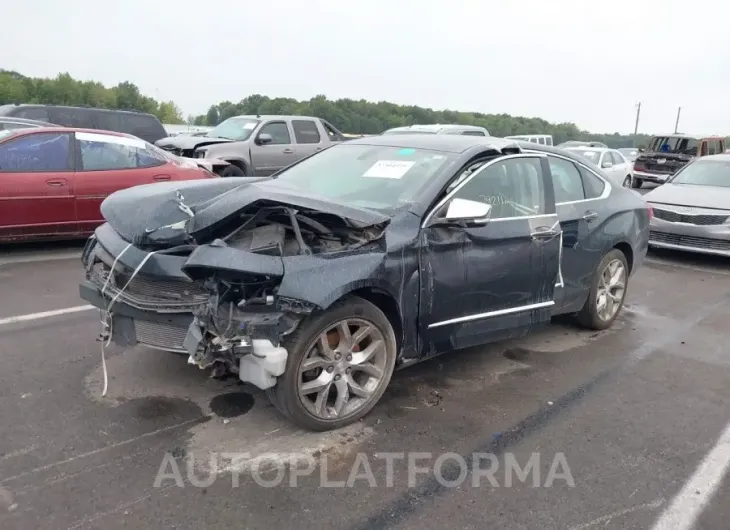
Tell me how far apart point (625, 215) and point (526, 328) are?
186 centimetres

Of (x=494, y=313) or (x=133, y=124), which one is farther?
(x=133, y=124)

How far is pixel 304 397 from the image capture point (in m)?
3.41

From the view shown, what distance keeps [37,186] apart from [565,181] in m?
5.90

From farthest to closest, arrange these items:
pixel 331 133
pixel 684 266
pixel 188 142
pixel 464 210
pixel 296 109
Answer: pixel 296 109 → pixel 331 133 → pixel 188 142 → pixel 684 266 → pixel 464 210

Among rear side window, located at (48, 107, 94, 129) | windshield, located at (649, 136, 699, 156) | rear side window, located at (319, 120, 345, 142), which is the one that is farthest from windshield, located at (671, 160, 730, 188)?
rear side window, located at (48, 107, 94, 129)

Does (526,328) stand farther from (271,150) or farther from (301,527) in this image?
(271,150)

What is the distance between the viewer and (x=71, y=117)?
44.5 feet

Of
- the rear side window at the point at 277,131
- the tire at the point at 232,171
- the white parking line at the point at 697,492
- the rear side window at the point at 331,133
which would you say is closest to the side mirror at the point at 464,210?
the white parking line at the point at 697,492

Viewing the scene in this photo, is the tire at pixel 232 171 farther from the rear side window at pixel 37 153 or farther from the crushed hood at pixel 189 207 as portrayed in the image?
the crushed hood at pixel 189 207

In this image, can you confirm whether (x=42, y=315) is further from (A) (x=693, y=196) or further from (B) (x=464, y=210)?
(A) (x=693, y=196)

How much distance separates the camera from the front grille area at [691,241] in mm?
8648

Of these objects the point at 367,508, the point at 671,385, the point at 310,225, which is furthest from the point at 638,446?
the point at 310,225

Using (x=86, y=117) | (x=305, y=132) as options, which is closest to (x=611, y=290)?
(x=305, y=132)

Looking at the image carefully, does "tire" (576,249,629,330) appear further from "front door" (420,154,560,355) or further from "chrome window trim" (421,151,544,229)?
"chrome window trim" (421,151,544,229)
